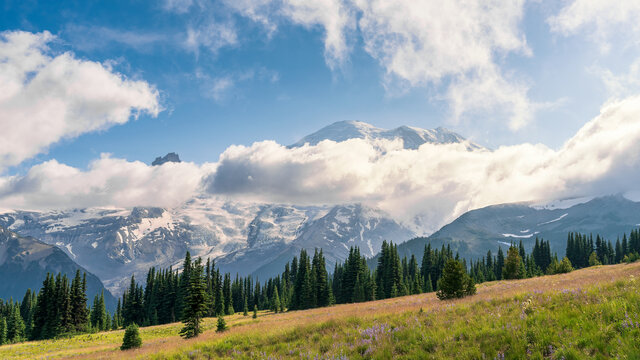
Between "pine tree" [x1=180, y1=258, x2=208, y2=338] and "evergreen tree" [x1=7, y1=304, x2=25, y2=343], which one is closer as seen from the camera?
"pine tree" [x1=180, y1=258, x2=208, y2=338]

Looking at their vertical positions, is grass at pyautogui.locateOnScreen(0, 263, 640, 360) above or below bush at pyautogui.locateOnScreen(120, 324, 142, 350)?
above

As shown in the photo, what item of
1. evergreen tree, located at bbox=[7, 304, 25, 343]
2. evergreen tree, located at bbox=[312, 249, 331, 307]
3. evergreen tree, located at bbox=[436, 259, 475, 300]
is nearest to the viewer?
evergreen tree, located at bbox=[436, 259, 475, 300]

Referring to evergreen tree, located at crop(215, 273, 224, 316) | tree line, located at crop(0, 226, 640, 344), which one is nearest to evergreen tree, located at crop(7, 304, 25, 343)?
tree line, located at crop(0, 226, 640, 344)

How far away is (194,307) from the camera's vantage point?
113 feet

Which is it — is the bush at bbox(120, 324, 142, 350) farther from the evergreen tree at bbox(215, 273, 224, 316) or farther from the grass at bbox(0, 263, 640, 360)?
the evergreen tree at bbox(215, 273, 224, 316)

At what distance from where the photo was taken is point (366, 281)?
309 feet

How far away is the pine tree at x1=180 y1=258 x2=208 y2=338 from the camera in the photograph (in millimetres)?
32928

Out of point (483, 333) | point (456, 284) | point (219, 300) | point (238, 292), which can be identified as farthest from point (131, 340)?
point (238, 292)

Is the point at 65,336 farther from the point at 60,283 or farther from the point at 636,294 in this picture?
the point at 636,294

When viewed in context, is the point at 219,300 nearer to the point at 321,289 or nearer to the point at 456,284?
the point at 321,289

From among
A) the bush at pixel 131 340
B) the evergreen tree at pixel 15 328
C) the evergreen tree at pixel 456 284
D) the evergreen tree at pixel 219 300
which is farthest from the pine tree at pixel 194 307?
the evergreen tree at pixel 15 328

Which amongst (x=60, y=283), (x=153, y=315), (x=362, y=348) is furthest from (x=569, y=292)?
(x=153, y=315)

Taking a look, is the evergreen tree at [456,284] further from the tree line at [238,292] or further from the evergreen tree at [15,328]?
the evergreen tree at [15,328]

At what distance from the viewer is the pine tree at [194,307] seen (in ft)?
108
